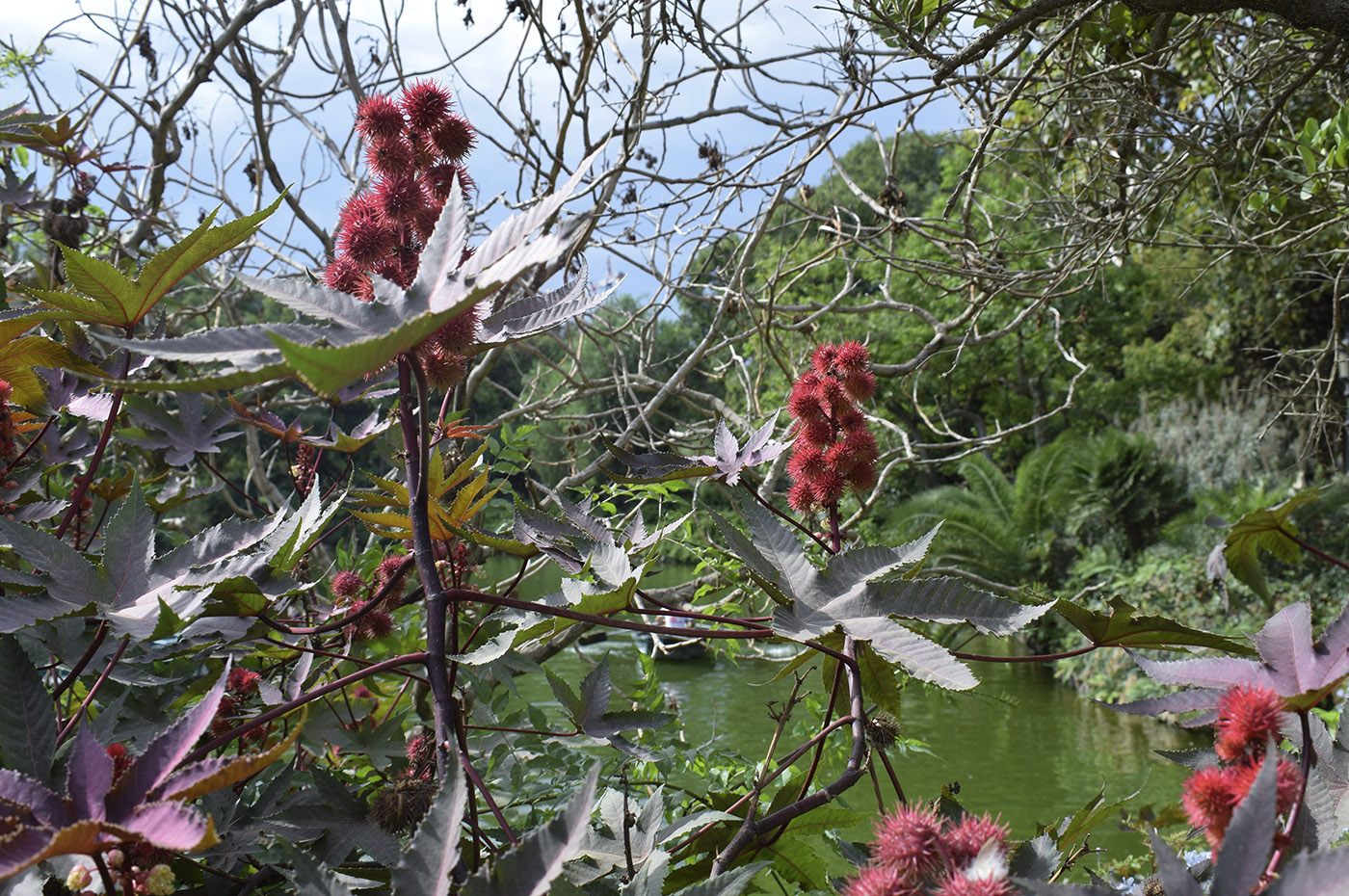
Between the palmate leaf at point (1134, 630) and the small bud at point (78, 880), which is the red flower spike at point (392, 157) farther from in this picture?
the palmate leaf at point (1134, 630)

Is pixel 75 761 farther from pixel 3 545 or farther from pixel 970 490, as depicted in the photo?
pixel 970 490

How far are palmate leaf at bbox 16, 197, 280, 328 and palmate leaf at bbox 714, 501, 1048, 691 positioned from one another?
1.81 feet

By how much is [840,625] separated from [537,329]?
1.17 feet

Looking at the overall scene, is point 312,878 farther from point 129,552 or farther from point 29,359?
point 29,359

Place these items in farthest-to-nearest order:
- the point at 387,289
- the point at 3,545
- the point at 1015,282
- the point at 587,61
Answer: the point at 1015,282, the point at 587,61, the point at 3,545, the point at 387,289

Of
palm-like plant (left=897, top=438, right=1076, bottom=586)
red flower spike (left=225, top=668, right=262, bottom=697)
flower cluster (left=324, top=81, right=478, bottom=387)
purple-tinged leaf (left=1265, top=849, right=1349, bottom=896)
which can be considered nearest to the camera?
purple-tinged leaf (left=1265, top=849, right=1349, bottom=896)

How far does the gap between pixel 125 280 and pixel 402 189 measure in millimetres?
287

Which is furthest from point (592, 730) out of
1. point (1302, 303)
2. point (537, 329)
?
point (1302, 303)

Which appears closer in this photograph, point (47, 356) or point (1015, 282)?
point (47, 356)

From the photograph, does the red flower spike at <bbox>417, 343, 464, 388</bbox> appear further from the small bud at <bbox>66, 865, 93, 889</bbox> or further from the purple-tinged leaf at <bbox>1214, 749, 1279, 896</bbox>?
the purple-tinged leaf at <bbox>1214, 749, 1279, 896</bbox>

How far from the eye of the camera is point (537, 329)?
71 cm

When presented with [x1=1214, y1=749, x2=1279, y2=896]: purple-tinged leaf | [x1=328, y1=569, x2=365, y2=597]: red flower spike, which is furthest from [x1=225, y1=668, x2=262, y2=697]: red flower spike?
[x1=1214, y1=749, x2=1279, y2=896]: purple-tinged leaf

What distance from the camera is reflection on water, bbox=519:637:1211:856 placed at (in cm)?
684

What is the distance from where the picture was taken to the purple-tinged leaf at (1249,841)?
1.39ft
